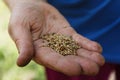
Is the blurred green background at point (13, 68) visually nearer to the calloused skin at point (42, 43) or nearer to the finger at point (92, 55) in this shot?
the calloused skin at point (42, 43)

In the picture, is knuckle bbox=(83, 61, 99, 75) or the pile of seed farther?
the pile of seed

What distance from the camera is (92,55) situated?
4.03 feet

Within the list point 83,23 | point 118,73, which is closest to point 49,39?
point 83,23

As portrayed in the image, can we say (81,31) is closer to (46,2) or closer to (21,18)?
(46,2)

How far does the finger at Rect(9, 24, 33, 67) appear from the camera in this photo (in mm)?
1177

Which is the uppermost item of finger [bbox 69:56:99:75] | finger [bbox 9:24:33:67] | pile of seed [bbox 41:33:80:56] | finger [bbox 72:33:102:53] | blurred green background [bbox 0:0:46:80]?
finger [bbox 72:33:102:53]

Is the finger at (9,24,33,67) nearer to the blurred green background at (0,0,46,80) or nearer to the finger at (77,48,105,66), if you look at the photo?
the finger at (77,48,105,66)

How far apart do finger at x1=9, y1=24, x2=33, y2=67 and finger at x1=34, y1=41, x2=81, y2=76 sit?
0.04 metres

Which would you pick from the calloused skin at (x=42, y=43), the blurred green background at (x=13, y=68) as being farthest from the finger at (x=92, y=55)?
the blurred green background at (x=13, y=68)

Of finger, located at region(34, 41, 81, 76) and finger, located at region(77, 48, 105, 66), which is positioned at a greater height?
finger, located at region(77, 48, 105, 66)

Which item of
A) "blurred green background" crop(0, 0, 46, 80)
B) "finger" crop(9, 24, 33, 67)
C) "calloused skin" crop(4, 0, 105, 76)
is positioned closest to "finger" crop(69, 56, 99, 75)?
"calloused skin" crop(4, 0, 105, 76)

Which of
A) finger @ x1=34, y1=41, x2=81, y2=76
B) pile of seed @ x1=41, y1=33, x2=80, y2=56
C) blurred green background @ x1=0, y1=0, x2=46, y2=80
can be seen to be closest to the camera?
finger @ x1=34, y1=41, x2=81, y2=76

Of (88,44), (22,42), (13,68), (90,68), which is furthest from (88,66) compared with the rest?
(13,68)

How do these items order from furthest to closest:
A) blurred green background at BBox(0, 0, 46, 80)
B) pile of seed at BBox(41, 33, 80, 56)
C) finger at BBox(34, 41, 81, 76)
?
1. blurred green background at BBox(0, 0, 46, 80)
2. pile of seed at BBox(41, 33, 80, 56)
3. finger at BBox(34, 41, 81, 76)
